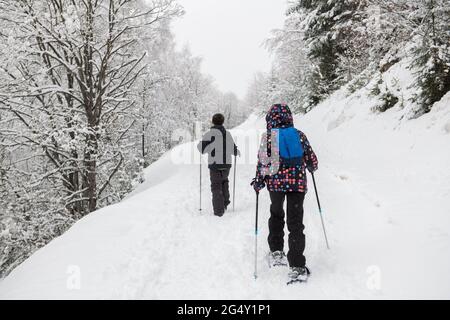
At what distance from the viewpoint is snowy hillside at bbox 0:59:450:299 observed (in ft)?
13.9

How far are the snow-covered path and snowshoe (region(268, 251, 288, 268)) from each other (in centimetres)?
11

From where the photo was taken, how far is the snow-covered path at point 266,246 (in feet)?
13.9

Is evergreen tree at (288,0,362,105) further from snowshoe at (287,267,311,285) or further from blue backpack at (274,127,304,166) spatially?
snowshoe at (287,267,311,285)

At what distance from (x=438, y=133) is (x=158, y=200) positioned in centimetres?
581

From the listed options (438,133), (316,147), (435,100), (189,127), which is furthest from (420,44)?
(189,127)

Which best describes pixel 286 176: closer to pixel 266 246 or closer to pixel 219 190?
pixel 266 246

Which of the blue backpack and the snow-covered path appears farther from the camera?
the blue backpack

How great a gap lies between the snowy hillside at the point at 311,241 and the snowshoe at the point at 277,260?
0.11 metres

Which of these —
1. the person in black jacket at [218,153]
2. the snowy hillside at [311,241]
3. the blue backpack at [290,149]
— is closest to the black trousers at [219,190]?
the person in black jacket at [218,153]

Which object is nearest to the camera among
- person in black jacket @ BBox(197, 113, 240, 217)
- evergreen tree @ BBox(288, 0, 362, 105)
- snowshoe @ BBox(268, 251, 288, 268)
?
snowshoe @ BBox(268, 251, 288, 268)

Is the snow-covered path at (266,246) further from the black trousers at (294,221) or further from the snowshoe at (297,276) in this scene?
the black trousers at (294,221)

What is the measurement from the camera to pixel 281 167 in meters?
4.64

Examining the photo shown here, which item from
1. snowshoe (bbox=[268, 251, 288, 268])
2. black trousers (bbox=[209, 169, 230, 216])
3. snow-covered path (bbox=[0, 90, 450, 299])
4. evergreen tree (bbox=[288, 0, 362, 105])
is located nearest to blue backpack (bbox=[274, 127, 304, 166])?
snowshoe (bbox=[268, 251, 288, 268])
